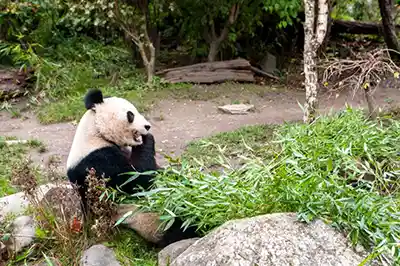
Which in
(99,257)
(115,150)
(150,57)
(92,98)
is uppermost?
(92,98)

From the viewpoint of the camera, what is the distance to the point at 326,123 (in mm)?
4168

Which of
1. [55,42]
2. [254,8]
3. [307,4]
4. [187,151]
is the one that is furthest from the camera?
[55,42]

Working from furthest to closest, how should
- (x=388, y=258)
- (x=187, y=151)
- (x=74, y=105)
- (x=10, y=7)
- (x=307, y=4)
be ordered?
(x=10, y=7) → (x=74, y=105) → (x=187, y=151) → (x=307, y=4) → (x=388, y=258)

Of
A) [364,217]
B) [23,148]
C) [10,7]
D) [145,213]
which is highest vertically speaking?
[10,7]

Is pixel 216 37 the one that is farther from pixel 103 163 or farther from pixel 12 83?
pixel 103 163

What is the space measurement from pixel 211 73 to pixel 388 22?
3.73 m

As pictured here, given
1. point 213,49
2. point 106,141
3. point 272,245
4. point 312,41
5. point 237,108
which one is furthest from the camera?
point 213,49

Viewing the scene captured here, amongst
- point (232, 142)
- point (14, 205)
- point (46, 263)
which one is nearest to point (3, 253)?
point (46, 263)

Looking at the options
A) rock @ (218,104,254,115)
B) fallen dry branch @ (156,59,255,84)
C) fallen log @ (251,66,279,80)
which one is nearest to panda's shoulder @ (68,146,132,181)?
rock @ (218,104,254,115)

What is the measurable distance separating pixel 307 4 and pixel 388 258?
3733 millimetres

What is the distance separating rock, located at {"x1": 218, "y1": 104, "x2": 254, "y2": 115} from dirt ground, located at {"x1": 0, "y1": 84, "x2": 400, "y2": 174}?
9 centimetres

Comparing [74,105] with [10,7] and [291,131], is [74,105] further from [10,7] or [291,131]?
[291,131]

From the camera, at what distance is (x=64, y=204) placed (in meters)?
3.89

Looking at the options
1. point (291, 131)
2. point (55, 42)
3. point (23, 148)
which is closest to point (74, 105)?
point (23, 148)
